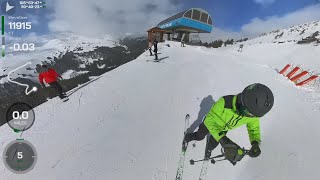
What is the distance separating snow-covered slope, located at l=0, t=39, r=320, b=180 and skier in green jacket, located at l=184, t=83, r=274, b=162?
140 centimetres

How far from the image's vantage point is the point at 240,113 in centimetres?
392

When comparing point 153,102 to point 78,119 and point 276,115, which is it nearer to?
point 78,119

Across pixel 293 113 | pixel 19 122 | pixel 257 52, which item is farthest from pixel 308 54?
pixel 19 122

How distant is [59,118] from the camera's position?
8.05 m

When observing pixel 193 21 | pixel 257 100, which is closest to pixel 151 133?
pixel 257 100

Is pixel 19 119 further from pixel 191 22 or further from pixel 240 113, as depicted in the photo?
pixel 191 22

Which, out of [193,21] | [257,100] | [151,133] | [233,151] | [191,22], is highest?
[193,21]

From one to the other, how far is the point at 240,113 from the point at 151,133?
3.19 metres

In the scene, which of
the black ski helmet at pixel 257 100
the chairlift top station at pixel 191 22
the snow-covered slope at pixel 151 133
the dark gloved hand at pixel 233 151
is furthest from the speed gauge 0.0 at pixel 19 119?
the chairlift top station at pixel 191 22

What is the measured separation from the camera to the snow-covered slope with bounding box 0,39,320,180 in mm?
5254

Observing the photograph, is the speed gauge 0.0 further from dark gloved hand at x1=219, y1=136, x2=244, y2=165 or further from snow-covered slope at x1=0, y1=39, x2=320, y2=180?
dark gloved hand at x1=219, y1=136, x2=244, y2=165

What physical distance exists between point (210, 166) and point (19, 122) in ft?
19.9

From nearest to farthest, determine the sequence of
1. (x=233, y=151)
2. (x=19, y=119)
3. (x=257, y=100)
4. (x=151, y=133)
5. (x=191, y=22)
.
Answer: (x=257, y=100), (x=233, y=151), (x=151, y=133), (x=19, y=119), (x=191, y=22)

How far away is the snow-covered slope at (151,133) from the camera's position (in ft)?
17.2
